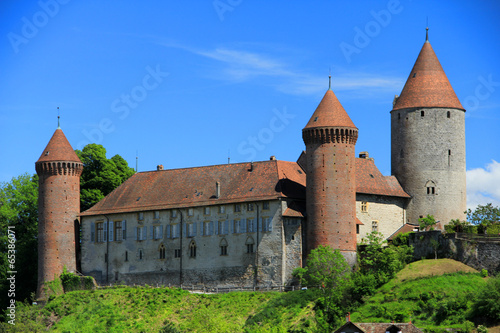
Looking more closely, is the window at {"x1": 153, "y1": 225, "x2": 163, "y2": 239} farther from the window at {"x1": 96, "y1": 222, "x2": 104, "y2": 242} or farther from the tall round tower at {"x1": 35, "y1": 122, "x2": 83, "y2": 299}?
the tall round tower at {"x1": 35, "y1": 122, "x2": 83, "y2": 299}

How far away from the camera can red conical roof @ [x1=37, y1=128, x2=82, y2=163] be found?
101438 mm

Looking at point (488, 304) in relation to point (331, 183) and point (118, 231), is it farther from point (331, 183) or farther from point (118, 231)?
point (118, 231)

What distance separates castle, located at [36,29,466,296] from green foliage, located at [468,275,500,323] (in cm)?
1285

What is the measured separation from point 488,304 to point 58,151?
128ft

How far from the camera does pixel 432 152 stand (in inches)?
3900

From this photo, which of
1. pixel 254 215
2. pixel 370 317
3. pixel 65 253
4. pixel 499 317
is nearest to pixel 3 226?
pixel 65 253

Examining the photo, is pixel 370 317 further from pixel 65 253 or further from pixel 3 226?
pixel 3 226

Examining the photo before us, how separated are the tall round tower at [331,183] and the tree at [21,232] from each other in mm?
26317

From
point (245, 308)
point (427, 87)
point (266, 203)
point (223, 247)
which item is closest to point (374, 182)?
point (427, 87)

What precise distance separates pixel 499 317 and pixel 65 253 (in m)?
36.5

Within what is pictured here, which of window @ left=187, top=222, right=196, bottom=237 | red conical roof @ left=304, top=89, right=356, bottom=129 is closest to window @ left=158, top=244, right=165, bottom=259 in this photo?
window @ left=187, top=222, right=196, bottom=237

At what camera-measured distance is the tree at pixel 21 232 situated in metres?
105

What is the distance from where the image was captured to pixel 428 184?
3900 inches

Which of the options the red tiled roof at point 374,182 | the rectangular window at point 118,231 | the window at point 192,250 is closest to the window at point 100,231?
the rectangular window at point 118,231
